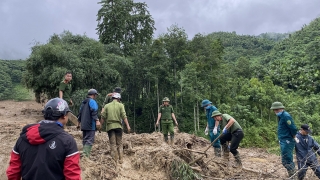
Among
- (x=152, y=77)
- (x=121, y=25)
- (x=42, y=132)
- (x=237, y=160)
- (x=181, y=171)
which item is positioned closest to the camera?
(x=42, y=132)

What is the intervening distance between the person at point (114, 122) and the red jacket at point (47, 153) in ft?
11.0

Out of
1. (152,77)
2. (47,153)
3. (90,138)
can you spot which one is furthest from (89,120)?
(152,77)

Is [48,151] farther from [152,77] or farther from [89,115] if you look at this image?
[152,77]

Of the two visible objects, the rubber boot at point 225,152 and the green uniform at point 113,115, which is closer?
the green uniform at point 113,115

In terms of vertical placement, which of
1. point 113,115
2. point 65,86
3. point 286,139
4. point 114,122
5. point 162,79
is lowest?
point 286,139

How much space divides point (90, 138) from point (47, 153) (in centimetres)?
336

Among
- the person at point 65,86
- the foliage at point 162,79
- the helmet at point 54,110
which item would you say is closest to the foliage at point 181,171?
the person at point 65,86

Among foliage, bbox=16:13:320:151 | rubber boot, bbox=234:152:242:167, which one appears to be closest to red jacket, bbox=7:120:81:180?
rubber boot, bbox=234:152:242:167

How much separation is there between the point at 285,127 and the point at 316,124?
17.0 m

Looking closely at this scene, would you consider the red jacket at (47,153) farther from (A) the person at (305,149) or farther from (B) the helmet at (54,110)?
(A) the person at (305,149)

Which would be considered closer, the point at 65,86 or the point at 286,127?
the point at 286,127

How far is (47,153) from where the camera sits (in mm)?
1967

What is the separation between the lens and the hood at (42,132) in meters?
1.96

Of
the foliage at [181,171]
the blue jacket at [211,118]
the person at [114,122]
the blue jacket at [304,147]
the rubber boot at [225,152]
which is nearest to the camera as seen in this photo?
the foliage at [181,171]
